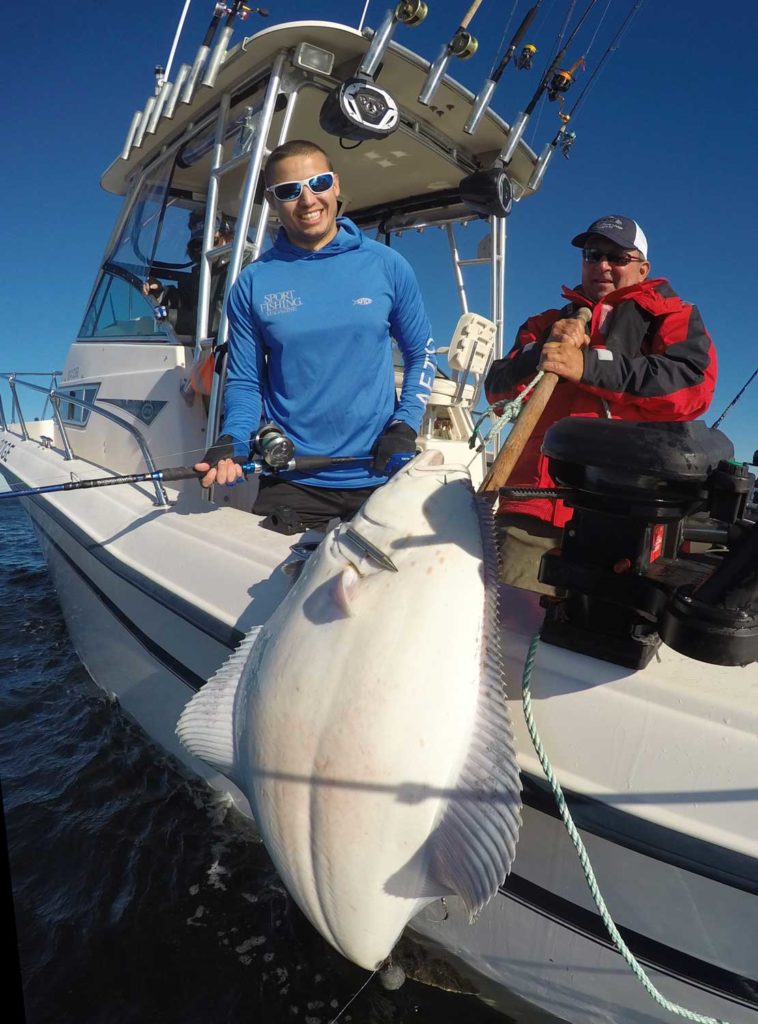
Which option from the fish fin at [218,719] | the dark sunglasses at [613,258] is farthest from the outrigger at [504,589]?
the dark sunglasses at [613,258]

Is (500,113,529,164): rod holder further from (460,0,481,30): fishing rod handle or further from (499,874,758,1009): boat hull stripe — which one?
(499,874,758,1009): boat hull stripe

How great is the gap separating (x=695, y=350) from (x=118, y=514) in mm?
2697

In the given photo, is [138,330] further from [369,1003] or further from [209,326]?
[369,1003]

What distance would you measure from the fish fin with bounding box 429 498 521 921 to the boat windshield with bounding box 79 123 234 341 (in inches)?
126

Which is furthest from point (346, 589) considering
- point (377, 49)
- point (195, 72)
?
point (195, 72)

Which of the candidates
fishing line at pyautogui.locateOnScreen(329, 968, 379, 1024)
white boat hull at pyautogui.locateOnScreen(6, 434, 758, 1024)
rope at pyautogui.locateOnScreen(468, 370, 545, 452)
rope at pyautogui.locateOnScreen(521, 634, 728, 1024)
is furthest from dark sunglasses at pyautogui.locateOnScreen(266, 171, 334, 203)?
fishing line at pyautogui.locateOnScreen(329, 968, 379, 1024)

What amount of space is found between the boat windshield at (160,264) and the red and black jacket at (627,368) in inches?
92.9

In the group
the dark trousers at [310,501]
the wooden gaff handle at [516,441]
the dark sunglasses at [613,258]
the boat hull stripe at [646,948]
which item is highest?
the dark sunglasses at [613,258]

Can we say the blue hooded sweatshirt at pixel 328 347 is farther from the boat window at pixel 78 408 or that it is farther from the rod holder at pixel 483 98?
the boat window at pixel 78 408

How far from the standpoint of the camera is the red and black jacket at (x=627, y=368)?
5.78ft

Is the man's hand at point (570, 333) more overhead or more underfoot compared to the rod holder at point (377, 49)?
more underfoot

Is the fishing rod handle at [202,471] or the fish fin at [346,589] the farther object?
the fishing rod handle at [202,471]

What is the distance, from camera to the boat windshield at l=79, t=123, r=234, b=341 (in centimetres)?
397

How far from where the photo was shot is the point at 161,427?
149 inches
